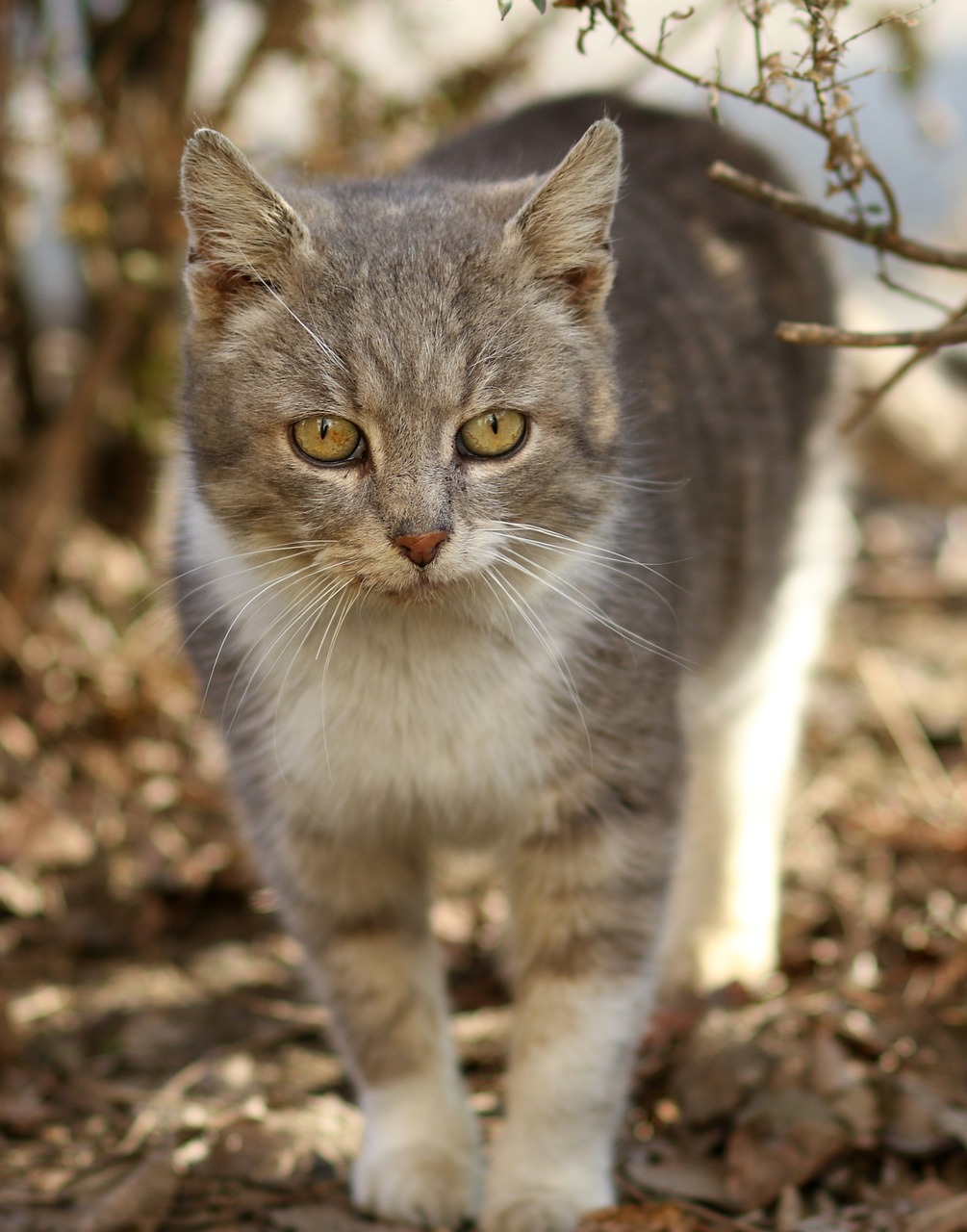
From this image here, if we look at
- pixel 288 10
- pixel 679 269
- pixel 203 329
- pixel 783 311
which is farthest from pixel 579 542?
pixel 288 10

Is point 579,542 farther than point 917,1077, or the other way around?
point 917,1077

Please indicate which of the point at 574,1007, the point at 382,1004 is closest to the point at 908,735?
the point at 574,1007

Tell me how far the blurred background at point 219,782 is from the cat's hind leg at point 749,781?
179 mm

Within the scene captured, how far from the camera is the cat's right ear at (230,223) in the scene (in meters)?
2.18

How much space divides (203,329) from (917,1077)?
1.89 meters

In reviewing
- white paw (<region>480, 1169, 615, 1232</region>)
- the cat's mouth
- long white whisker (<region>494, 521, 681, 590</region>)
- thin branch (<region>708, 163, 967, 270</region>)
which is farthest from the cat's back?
white paw (<region>480, 1169, 615, 1232</region>)

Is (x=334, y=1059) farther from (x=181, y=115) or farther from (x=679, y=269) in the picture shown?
(x=181, y=115)

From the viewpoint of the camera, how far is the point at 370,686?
2.39m

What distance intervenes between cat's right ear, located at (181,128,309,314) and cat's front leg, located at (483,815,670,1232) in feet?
3.53

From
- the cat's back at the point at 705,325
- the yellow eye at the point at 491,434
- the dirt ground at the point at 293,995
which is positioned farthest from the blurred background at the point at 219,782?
the yellow eye at the point at 491,434

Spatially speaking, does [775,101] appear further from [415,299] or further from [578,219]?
[415,299]

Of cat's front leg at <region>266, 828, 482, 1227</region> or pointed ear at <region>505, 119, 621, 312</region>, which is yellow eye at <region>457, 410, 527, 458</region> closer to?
pointed ear at <region>505, 119, 621, 312</region>

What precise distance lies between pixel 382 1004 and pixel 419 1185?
12.5 inches

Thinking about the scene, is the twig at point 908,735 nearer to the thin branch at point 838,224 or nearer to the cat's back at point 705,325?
the cat's back at point 705,325
